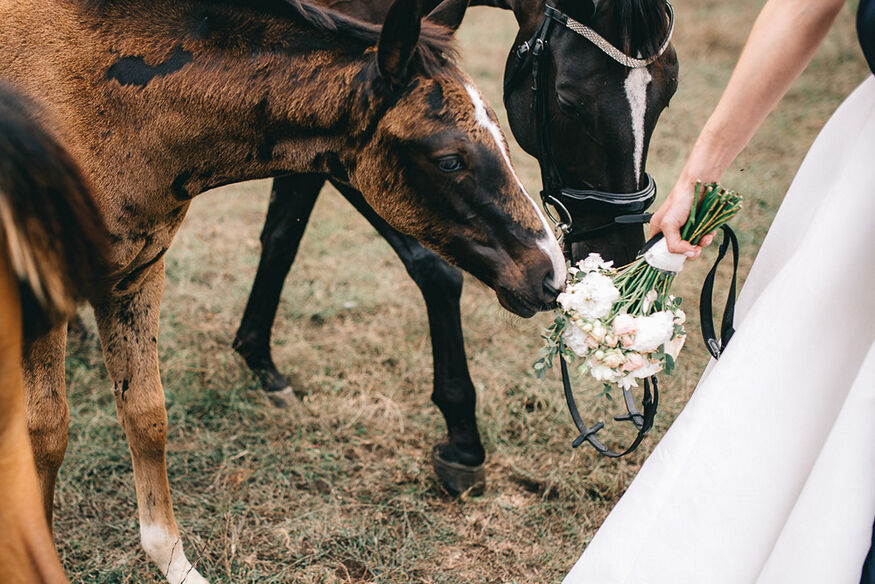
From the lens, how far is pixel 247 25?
204 centimetres

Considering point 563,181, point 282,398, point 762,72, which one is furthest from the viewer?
point 282,398

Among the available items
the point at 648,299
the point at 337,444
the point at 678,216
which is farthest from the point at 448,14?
the point at 337,444

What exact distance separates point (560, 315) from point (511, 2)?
1.61 meters

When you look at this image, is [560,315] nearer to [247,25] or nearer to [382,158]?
[382,158]


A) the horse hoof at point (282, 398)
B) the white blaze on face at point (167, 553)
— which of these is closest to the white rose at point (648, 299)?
the white blaze on face at point (167, 553)

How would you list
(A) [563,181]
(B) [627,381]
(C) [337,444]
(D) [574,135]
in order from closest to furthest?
(B) [627,381] < (D) [574,135] < (A) [563,181] < (C) [337,444]

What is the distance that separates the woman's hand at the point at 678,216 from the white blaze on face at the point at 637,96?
0.66 m

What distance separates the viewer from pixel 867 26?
1544mm

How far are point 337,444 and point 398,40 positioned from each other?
2146 mm

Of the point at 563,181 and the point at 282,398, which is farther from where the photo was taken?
the point at 282,398

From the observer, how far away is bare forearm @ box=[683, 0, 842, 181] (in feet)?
5.58

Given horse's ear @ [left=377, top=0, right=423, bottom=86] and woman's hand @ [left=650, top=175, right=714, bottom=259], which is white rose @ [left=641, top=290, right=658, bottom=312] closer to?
woman's hand @ [left=650, top=175, right=714, bottom=259]

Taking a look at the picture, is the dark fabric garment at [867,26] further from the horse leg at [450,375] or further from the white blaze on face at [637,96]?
the horse leg at [450,375]

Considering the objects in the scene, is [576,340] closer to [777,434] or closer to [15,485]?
[777,434]
